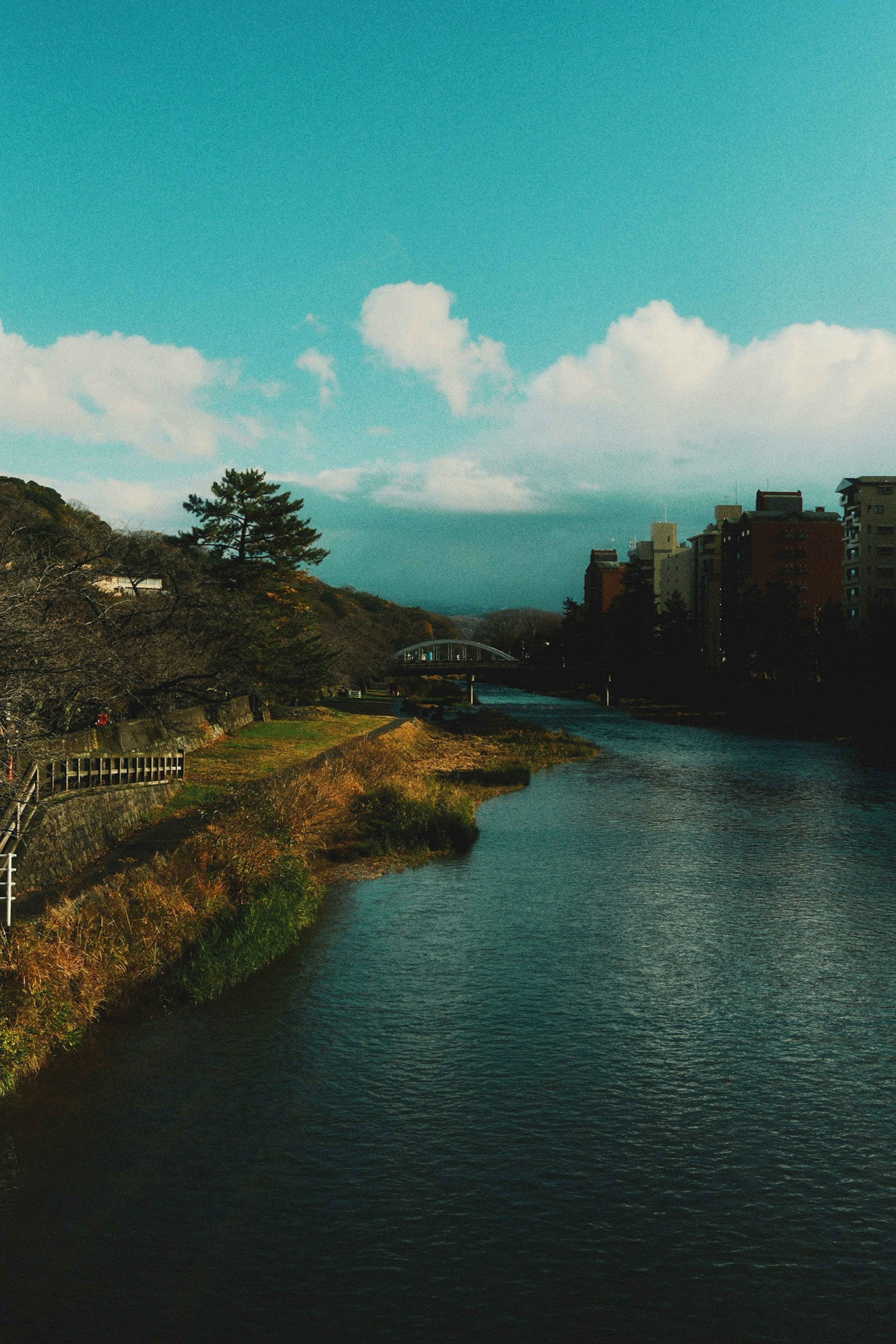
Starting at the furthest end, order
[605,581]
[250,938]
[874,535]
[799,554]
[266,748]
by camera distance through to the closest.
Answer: [605,581] → [799,554] → [874,535] → [266,748] → [250,938]

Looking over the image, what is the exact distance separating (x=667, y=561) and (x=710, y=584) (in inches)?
1242

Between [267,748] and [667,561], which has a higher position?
[667,561]

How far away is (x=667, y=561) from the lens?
167 m

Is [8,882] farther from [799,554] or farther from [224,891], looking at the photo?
[799,554]

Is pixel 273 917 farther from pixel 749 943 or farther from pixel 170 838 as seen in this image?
pixel 749 943

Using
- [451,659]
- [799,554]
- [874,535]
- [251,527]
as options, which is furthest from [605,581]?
[251,527]

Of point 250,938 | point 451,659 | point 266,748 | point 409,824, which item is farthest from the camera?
point 451,659

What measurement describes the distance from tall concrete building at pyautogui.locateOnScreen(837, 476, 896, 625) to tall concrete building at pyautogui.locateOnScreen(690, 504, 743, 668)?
74.8ft

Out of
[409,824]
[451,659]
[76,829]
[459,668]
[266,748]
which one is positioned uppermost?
[451,659]

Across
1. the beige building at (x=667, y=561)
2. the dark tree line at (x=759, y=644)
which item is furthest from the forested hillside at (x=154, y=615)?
the beige building at (x=667, y=561)

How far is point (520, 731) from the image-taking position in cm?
6066

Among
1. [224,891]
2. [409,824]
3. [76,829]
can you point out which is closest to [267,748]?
[409,824]

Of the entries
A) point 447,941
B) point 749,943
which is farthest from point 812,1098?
point 447,941

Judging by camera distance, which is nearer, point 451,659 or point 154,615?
point 154,615
